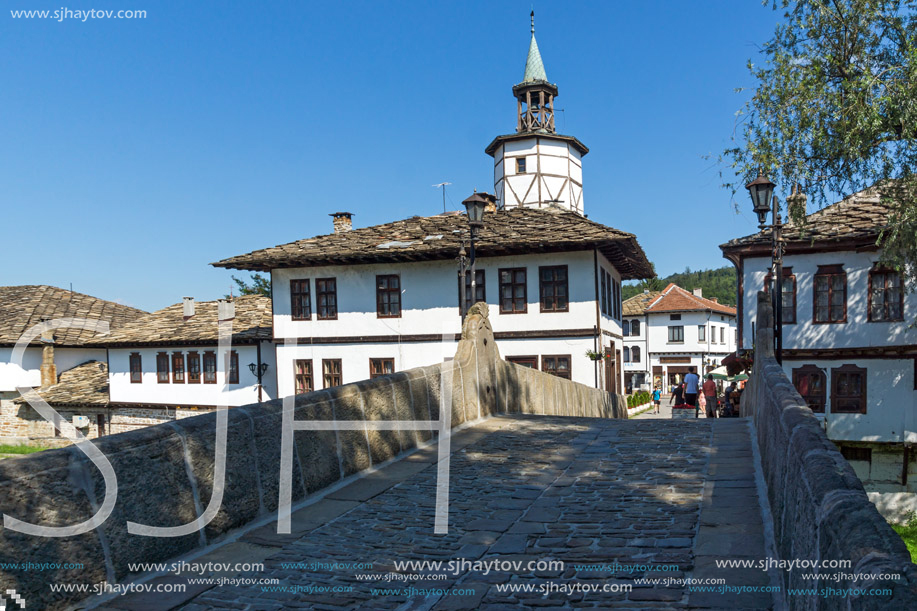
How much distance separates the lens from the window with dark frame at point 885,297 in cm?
2105

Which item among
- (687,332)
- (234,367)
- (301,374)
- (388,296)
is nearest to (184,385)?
(234,367)

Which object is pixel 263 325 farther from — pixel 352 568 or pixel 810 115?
pixel 352 568

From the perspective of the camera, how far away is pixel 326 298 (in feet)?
84.5

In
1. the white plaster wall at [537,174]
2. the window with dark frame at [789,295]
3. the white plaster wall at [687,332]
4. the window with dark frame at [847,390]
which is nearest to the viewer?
the window with dark frame at [847,390]

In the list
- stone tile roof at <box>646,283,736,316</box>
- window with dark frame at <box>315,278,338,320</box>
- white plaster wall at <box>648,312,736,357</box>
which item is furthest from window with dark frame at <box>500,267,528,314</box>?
white plaster wall at <box>648,312,736,357</box>

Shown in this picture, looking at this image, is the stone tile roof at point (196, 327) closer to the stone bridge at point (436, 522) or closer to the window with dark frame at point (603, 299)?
the window with dark frame at point (603, 299)

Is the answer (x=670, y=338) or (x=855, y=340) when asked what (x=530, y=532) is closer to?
(x=855, y=340)

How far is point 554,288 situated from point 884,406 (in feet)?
34.6

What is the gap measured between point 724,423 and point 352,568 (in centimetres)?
720

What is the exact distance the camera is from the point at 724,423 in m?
10.2

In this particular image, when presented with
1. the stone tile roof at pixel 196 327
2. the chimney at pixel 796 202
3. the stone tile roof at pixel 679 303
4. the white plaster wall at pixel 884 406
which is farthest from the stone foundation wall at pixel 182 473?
the stone tile roof at pixel 679 303

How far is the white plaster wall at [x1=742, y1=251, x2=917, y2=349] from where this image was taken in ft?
69.3

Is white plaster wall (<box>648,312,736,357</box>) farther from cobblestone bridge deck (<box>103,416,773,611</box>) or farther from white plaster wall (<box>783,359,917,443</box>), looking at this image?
cobblestone bridge deck (<box>103,416,773,611</box>)

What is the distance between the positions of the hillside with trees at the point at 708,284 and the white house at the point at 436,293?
64.8 m
